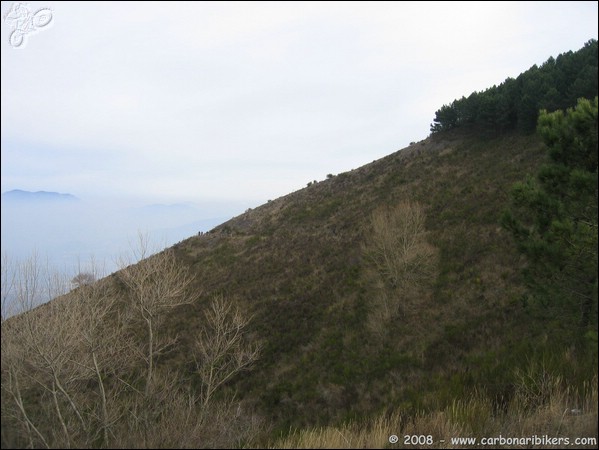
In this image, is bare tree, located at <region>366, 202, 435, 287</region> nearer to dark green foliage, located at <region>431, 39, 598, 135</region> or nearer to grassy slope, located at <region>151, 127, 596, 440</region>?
grassy slope, located at <region>151, 127, 596, 440</region>

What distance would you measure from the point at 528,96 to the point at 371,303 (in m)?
22.0

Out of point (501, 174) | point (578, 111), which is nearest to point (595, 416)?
point (578, 111)

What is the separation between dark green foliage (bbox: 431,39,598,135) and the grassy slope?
2048 millimetres

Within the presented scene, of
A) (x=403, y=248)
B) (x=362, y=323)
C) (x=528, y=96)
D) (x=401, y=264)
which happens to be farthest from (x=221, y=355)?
(x=528, y=96)

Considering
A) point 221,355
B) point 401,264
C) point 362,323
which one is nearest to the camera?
point 221,355

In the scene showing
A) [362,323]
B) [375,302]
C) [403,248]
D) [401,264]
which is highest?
[403,248]

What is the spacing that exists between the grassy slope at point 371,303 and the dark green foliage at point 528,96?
205 centimetres

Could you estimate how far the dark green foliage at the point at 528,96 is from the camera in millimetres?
22828

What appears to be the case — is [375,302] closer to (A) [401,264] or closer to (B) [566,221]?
(A) [401,264]

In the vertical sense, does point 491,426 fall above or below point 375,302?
above

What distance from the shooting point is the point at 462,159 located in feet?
100

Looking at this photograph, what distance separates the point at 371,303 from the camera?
17.1 meters

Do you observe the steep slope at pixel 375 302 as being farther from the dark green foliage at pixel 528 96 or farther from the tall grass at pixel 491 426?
the dark green foliage at pixel 528 96

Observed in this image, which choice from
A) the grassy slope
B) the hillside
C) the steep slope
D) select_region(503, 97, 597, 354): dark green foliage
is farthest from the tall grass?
the steep slope
